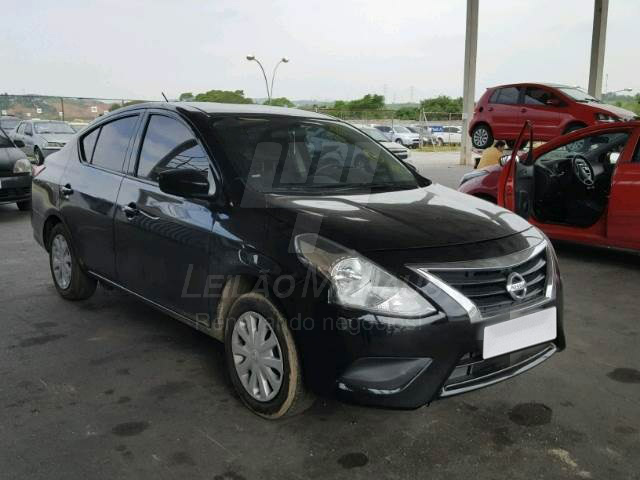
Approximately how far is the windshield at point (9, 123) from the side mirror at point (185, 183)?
21.1 meters

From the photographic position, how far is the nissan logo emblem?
2.70m

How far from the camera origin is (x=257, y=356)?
2889 mm

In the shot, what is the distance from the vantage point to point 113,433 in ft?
9.18

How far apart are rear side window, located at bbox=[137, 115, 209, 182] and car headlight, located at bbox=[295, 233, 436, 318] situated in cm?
103

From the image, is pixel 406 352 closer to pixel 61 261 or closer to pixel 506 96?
pixel 61 261

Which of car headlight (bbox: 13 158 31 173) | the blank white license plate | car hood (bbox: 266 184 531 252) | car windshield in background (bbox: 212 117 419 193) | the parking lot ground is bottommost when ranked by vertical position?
the parking lot ground

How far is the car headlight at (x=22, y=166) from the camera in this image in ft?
29.8

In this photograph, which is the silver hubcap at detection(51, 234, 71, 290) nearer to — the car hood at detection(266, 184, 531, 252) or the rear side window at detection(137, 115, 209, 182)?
the rear side window at detection(137, 115, 209, 182)

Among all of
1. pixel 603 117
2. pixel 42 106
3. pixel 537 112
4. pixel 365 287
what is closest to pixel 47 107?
pixel 42 106

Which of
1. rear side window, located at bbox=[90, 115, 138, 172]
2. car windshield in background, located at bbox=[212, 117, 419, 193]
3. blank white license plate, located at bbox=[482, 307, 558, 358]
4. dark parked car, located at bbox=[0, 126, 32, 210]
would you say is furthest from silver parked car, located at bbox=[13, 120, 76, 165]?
blank white license plate, located at bbox=[482, 307, 558, 358]

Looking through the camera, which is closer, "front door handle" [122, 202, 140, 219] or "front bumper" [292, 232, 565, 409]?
"front bumper" [292, 232, 565, 409]

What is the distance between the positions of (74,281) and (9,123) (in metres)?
Answer: 20.5

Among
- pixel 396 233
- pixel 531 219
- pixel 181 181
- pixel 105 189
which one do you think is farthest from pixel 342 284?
pixel 531 219

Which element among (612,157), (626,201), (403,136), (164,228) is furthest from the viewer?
(403,136)
